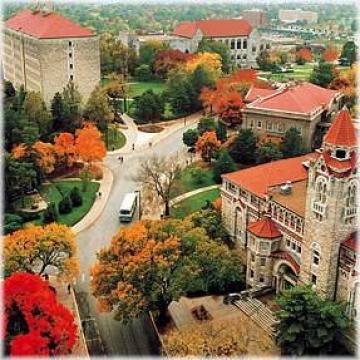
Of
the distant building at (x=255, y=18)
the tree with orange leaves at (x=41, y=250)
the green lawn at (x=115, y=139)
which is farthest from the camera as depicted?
the distant building at (x=255, y=18)

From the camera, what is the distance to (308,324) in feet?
70.1

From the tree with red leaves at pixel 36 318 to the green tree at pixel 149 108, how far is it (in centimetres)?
3471

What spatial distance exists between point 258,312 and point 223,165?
15.6 m

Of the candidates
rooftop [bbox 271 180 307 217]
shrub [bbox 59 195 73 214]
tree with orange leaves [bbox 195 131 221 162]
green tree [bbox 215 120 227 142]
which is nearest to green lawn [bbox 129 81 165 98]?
green tree [bbox 215 120 227 142]

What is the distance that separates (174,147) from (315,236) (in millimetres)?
25109

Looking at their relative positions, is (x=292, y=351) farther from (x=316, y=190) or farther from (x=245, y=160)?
(x=245, y=160)

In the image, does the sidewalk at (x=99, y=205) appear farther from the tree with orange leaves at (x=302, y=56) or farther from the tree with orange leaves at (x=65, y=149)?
the tree with orange leaves at (x=302, y=56)

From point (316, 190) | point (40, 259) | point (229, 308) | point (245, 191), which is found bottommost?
point (229, 308)

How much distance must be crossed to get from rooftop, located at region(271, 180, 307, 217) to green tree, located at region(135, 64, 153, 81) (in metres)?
47.6

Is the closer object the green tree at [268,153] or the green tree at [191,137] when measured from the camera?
the green tree at [268,153]

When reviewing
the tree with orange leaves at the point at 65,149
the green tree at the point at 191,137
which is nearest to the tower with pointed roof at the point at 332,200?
the tree with orange leaves at the point at 65,149

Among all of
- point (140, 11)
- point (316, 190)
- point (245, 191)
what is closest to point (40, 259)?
point (245, 191)

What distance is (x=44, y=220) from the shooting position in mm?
33188

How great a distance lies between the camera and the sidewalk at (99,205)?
1303 inches
